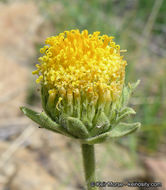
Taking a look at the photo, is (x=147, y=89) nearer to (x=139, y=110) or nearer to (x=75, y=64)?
(x=139, y=110)

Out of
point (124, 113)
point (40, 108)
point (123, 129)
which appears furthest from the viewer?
point (40, 108)

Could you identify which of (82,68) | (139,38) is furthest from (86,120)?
(139,38)

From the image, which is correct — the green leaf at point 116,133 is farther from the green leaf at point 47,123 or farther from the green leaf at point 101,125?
the green leaf at point 47,123

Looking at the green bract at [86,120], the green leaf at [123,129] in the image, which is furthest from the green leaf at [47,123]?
the green leaf at [123,129]

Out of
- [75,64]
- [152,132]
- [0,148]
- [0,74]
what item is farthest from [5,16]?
[75,64]

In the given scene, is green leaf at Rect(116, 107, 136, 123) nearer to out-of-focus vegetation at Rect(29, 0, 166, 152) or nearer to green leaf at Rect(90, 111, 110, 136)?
green leaf at Rect(90, 111, 110, 136)

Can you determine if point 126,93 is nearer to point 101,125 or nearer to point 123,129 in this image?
point 123,129
